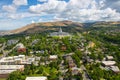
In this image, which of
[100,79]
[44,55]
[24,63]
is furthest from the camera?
[44,55]

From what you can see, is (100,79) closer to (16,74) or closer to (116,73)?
(116,73)

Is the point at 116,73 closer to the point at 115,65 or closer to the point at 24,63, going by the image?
the point at 115,65

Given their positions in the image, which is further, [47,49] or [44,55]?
[47,49]

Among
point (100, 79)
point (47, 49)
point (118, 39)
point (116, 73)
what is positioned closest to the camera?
point (100, 79)

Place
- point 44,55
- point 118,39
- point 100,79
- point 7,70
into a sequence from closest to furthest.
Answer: point 100,79, point 7,70, point 44,55, point 118,39

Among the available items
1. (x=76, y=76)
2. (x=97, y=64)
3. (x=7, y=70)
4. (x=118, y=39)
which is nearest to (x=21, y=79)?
(x=7, y=70)

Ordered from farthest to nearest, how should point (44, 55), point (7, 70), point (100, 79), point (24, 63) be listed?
1. point (44, 55)
2. point (24, 63)
3. point (7, 70)
4. point (100, 79)

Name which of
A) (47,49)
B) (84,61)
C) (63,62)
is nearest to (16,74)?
(63,62)

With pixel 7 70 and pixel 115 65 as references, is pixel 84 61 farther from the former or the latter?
pixel 7 70
